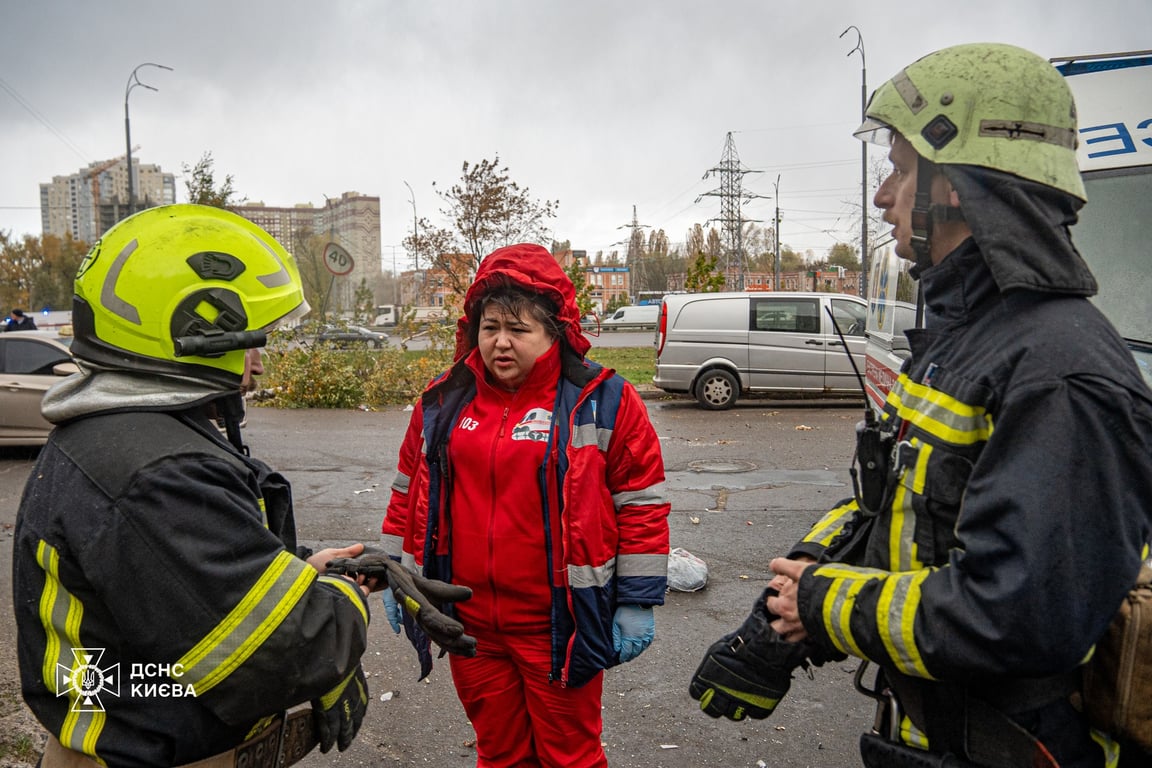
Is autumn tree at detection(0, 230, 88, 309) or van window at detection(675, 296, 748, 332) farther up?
autumn tree at detection(0, 230, 88, 309)

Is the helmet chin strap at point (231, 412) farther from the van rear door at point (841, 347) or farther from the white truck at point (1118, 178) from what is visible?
the van rear door at point (841, 347)

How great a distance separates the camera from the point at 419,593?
214 centimetres

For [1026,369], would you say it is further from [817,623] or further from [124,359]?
[124,359]

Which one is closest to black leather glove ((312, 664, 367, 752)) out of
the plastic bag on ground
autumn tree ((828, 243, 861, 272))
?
the plastic bag on ground

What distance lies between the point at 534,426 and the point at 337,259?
11480mm

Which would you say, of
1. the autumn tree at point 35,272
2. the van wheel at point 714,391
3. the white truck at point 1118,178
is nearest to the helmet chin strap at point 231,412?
the white truck at point 1118,178

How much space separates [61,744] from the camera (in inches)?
70.6

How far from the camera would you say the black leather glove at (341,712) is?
6.59 ft

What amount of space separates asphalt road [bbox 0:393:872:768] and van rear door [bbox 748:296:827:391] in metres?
0.55

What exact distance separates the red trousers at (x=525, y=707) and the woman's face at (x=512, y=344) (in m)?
0.88

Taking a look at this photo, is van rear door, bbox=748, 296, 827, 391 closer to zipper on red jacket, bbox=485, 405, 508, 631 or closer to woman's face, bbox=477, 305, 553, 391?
woman's face, bbox=477, 305, 553, 391

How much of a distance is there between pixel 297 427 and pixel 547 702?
34.0 ft

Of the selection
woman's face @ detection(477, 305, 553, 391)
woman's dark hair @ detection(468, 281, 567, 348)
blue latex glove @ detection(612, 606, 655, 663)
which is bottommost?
blue latex glove @ detection(612, 606, 655, 663)

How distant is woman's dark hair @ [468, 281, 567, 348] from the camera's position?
293 centimetres
